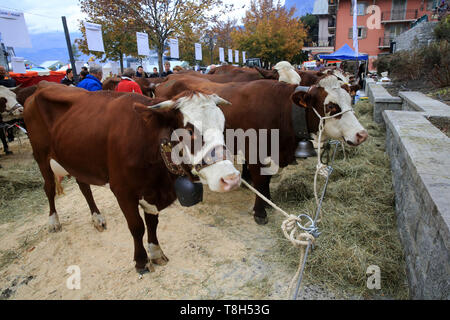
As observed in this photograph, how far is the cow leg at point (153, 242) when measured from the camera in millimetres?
2759

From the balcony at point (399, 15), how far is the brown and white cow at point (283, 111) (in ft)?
145

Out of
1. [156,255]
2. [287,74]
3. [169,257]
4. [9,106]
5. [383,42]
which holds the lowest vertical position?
[169,257]

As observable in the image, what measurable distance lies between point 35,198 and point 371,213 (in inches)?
194

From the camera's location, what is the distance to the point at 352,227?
2926 mm

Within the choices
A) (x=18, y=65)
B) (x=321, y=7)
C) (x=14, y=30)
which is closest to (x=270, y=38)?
(x=18, y=65)

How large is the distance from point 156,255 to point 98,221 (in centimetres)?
115

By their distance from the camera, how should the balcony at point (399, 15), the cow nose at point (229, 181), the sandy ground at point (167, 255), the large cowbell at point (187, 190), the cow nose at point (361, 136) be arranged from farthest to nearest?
the balcony at point (399, 15)
the cow nose at point (361, 136)
the sandy ground at point (167, 255)
the large cowbell at point (187, 190)
the cow nose at point (229, 181)

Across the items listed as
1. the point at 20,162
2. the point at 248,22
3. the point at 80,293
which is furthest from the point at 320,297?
the point at 248,22

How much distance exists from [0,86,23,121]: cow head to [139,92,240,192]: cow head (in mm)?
6091

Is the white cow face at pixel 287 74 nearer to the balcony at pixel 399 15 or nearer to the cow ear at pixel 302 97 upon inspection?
the cow ear at pixel 302 97

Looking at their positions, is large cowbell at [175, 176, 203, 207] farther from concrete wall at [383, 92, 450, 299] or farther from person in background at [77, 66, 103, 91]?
person in background at [77, 66, 103, 91]

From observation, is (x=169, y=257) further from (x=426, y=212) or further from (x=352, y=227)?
(x=426, y=212)

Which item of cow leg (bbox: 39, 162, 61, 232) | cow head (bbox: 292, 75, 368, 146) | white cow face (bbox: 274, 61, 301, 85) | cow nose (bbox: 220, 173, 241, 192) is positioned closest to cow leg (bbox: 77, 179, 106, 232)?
cow leg (bbox: 39, 162, 61, 232)

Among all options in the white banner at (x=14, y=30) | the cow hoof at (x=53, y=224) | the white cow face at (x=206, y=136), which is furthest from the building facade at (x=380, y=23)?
the white cow face at (x=206, y=136)
